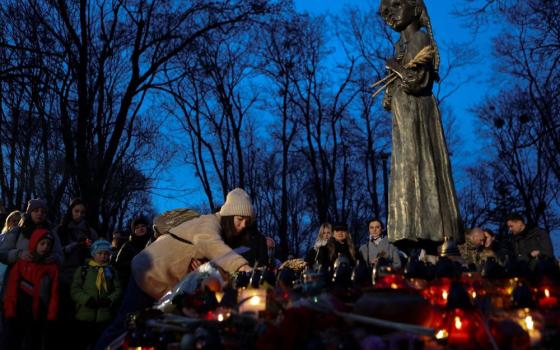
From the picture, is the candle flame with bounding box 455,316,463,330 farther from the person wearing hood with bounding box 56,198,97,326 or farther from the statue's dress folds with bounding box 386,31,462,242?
the person wearing hood with bounding box 56,198,97,326

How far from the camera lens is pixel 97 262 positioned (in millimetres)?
6980

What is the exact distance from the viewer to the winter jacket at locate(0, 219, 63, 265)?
7070mm

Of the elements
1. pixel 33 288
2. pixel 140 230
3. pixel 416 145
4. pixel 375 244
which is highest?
pixel 416 145

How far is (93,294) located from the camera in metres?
6.75

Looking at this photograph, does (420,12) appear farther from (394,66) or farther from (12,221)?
(12,221)

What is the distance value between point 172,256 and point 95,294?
275cm

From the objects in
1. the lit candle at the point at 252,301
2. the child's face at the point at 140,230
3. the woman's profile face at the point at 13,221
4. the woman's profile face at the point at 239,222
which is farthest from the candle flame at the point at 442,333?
the woman's profile face at the point at 13,221

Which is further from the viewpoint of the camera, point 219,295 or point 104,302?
point 104,302

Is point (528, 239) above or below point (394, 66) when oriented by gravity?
below

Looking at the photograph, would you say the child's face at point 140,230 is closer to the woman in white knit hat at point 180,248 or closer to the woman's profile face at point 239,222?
Result: the woman in white knit hat at point 180,248

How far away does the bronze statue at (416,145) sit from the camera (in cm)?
629

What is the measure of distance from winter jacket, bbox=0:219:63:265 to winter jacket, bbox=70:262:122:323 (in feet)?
1.52

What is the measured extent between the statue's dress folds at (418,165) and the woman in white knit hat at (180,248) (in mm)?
2446

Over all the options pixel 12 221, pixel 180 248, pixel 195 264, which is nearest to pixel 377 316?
pixel 195 264
